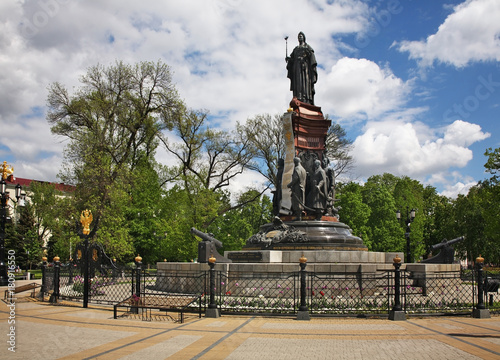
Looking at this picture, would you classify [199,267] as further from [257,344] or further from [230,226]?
[230,226]

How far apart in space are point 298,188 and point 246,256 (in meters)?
4.07

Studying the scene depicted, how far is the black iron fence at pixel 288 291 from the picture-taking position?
12.0m

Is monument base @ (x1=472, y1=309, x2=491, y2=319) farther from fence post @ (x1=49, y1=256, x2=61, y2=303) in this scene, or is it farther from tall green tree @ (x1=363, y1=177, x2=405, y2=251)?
tall green tree @ (x1=363, y1=177, x2=405, y2=251)

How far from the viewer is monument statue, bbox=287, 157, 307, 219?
19.1 m

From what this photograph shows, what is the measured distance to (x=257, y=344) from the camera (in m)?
8.18

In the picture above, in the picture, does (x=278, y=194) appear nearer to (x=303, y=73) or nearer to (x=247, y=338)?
(x=303, y=73)

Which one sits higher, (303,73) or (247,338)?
(303,73)

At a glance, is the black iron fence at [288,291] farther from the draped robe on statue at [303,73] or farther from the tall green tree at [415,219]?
the tall green tree at [415,219]

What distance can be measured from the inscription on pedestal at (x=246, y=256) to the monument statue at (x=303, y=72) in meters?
8.61

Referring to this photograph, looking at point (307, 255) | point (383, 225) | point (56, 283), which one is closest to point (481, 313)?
point (307, 255)

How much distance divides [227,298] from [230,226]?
103 ft

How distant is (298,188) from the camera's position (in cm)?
1923

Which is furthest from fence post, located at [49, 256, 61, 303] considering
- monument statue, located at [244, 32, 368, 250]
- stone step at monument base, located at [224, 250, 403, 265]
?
monument statue, located at [244, 32, 368, 250]

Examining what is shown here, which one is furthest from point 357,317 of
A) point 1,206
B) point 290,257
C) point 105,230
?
point 105,230
